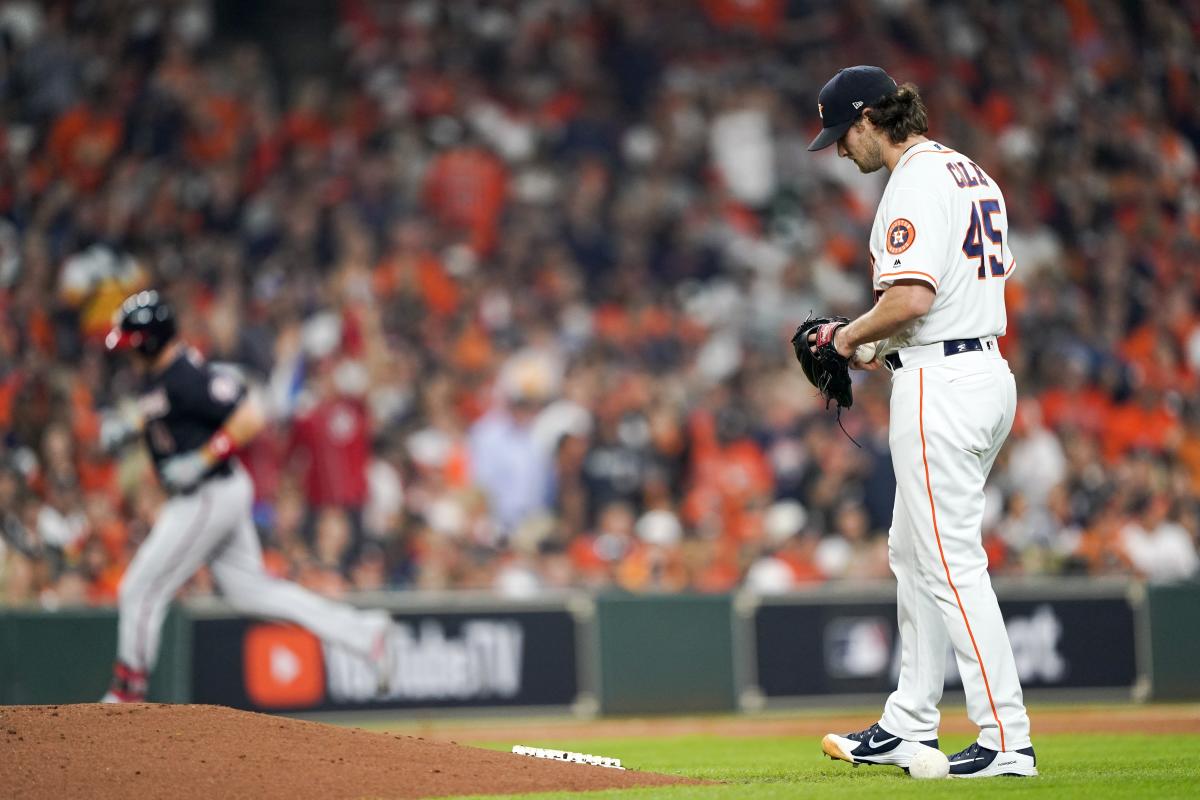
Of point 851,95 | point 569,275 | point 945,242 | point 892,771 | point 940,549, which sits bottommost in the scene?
point 892,771

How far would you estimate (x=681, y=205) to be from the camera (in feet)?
56.9

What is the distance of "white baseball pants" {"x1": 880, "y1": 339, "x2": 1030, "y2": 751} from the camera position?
5566 millimetres

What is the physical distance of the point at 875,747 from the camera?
19.6ft

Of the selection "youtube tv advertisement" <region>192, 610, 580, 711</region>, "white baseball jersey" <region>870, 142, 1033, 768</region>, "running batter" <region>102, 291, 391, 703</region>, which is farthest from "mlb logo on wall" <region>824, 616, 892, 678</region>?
"white baseball jersey" <region>870, 142, 1033, 768</region>

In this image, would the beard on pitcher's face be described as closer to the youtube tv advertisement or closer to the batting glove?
the batting glove

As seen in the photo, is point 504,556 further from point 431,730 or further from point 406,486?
point 431,730

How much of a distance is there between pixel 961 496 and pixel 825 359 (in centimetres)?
69

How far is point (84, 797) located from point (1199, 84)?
15.8 m

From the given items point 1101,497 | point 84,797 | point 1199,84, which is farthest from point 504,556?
point 1199,84

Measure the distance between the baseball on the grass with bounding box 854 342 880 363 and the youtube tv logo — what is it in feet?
21.3

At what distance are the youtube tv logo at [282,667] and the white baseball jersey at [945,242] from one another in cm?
670

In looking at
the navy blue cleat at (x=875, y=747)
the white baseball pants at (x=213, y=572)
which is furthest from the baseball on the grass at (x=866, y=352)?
the white baseball pants at (x=213, y=572)

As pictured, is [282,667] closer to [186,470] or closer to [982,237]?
[186,470]

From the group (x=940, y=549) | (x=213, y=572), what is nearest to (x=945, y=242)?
(x=940, y=549)
